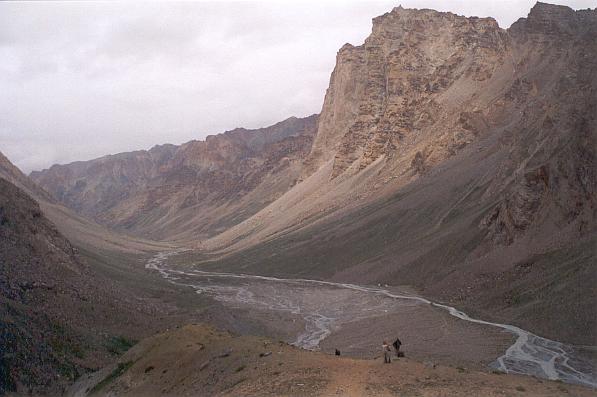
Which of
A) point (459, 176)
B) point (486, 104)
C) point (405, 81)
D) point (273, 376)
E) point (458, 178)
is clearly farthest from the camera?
point (405, 81)

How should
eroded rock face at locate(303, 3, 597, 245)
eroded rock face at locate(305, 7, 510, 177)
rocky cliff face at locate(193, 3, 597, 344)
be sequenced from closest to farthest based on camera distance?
1. rocky cliff face at locate(193, 3, 597, 344)
2. eroded rock face at locate(303, 3, 597, 245)
3. eroded rock face at locate(305, 7, 510, 177)

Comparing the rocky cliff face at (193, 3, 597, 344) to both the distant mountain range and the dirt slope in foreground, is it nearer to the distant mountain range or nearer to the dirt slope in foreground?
the distant mountain range

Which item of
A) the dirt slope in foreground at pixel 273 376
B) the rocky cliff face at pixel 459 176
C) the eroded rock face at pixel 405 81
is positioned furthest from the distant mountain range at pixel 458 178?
the dirt slope in foreground at pixel 273 376

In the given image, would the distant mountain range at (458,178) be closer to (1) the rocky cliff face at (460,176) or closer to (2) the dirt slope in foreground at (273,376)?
(1) the rocky cliff face at (460,176)

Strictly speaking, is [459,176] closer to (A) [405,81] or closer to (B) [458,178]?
(B) [458,178]

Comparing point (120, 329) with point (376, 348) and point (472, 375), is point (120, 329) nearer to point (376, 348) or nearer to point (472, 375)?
point (376, 348)

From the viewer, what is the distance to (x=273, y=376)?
18594 millimetres

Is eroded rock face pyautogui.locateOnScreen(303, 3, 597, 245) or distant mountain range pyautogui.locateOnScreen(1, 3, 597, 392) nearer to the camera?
distant mountain range pyautogui.locateOnScreen(1, 3, 597, 392)

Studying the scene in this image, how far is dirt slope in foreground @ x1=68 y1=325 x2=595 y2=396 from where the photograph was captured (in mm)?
17406

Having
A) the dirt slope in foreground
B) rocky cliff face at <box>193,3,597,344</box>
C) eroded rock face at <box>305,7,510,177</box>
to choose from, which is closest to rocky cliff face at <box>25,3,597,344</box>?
rocky cliff face at <box>193,3,597,344</box>

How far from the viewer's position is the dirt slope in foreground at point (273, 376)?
17.4 metres

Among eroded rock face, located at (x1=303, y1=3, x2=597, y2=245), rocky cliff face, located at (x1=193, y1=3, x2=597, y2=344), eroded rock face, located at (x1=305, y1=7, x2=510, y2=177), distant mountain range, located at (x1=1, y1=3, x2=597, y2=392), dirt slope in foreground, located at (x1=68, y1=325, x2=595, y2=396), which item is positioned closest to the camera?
dirt slope in foreground, located at (x1=68, y1=325, x2=595, y2=396)

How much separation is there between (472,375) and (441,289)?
38.4 metres

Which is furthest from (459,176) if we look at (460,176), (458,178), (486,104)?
Answer: (486,104)
